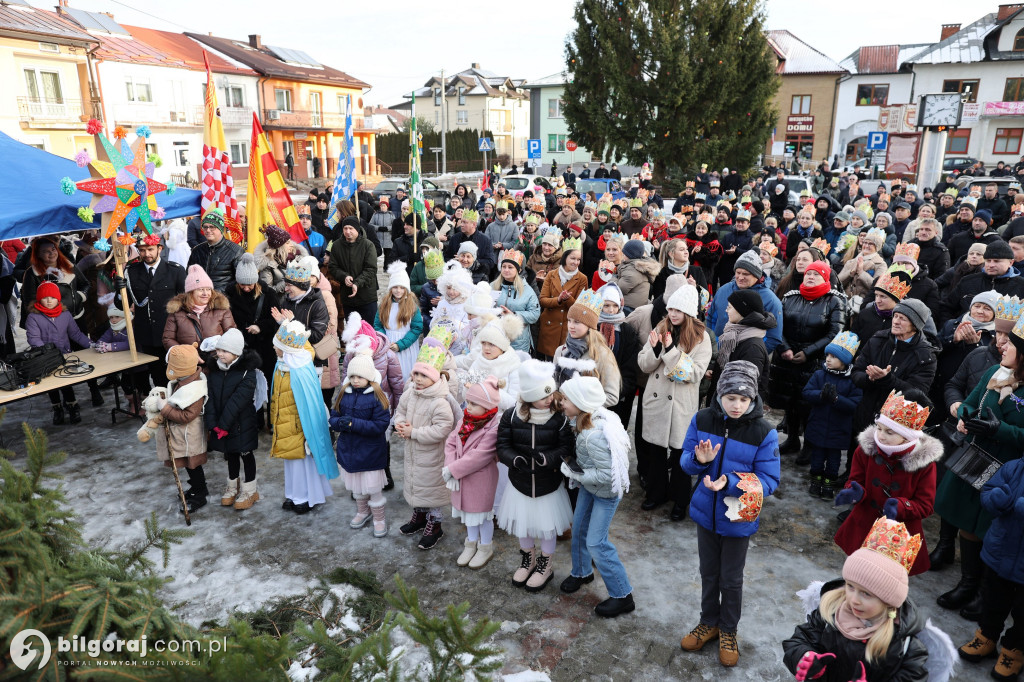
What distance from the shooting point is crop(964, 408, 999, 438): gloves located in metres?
3.92

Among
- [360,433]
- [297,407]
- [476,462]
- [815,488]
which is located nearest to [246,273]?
[297,407]

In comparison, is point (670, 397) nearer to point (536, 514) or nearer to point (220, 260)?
point (536, 514)

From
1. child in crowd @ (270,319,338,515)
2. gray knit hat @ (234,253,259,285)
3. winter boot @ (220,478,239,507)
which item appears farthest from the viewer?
gray knit hat @ (234,253,259,285)

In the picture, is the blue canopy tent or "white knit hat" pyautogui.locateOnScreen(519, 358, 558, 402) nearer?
"white knit hat" pyautogui.locateOnScreen(519, 358, 558, 402)

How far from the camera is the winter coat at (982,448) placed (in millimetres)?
3900

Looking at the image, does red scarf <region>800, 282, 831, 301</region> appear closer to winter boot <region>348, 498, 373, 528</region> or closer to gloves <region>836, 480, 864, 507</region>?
gloves <region>836, 480, 864, 507</region>

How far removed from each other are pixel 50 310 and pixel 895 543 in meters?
8.68

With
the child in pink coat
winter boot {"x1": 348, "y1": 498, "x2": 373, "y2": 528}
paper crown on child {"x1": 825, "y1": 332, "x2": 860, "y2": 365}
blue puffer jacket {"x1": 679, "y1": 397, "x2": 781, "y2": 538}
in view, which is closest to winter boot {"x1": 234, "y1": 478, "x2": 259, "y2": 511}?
winter boot {"x1": 348, "y1": 498, "x2": 373, "y2": 528}

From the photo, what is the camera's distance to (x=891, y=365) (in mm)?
5090

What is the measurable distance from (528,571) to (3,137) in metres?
10.0

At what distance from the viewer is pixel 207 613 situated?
4336 mm

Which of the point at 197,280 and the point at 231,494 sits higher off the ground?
the point at 197,280

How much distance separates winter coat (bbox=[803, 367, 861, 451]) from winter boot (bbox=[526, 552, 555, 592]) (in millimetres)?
2950

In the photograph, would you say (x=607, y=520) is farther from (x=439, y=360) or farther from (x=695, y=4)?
(x=695, y=4)
